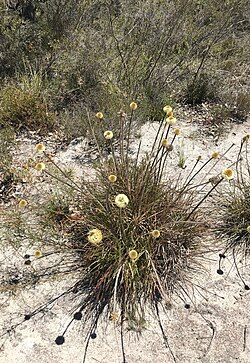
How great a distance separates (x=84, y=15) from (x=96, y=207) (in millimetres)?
3361

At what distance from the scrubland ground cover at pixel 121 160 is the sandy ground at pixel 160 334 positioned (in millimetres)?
19

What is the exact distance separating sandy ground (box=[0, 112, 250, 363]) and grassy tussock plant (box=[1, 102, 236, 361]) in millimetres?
58

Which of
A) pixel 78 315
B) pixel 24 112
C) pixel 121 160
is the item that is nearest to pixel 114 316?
pixel 78 315

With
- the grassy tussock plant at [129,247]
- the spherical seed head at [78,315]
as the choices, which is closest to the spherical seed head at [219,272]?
the grassy tussock plant at [129,247]

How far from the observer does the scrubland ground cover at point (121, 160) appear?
2518 mm

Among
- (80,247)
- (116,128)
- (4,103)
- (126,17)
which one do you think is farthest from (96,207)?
(126,17)

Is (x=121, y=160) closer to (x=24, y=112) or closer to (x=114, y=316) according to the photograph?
(x=114, y=316)

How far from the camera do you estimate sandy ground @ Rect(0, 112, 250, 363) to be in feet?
7.44

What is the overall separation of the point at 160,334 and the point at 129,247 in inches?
21.3

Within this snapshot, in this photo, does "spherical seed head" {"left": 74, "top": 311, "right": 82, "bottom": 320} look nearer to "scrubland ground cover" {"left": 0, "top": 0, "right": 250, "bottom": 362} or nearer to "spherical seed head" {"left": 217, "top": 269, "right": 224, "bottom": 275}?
"scrubland ground cover" {"left": 0, "top": 0, "right": 250, "bottom": 362}

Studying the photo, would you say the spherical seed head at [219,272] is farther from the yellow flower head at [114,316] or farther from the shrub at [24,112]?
the shrub at [24,112]

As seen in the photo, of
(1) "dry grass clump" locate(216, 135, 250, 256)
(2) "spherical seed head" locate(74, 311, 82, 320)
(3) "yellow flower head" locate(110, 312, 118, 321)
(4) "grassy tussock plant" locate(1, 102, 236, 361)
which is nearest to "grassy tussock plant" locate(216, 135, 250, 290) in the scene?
(1) "dry grass clump" locate(216, 135, 250, 256)

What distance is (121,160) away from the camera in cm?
297

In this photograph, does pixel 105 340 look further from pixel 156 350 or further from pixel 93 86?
pixel 93 86
